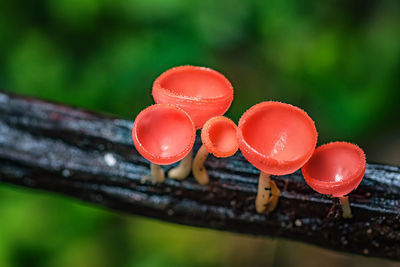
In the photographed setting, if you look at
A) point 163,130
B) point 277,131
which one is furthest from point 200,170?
point 277,131

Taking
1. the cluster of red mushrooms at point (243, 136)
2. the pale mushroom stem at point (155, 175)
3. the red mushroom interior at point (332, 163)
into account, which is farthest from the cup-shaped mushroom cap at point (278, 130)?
the pale mushroom stem at point (155, 175)

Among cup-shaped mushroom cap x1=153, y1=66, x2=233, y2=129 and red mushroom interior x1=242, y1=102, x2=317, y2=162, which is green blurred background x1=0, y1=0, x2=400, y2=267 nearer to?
cup-shaped mushroom cap x1=153, y1=66, x2=233, y2=129

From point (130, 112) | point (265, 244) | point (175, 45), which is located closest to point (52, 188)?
point (130, 112)

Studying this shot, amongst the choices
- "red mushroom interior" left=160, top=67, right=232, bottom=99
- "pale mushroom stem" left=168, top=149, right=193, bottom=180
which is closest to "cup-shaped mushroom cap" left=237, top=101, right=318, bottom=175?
"red mushroom interior" left=160, top=67, right=232, bottom=99

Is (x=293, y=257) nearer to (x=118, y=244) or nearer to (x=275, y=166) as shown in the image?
(x=118, y=244)

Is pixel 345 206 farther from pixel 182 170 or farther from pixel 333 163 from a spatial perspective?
pixel 182 170

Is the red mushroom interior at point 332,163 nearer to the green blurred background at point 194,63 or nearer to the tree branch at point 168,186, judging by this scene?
the tree branch at point 168,186
